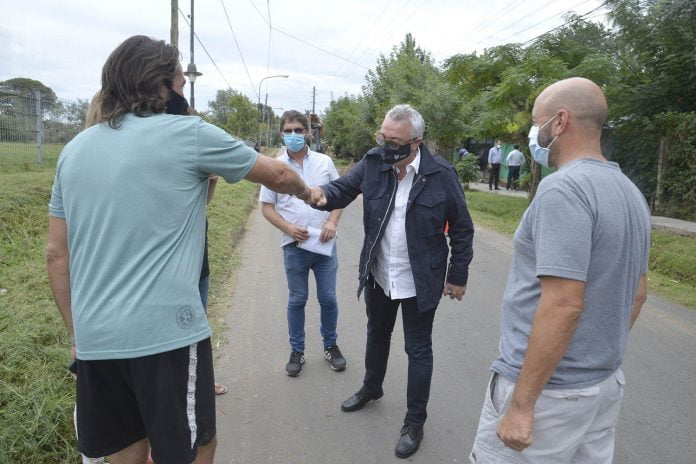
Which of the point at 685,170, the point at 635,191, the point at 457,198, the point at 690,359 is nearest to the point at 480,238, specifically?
the point at 685,170

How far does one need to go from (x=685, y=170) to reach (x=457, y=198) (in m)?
10.0

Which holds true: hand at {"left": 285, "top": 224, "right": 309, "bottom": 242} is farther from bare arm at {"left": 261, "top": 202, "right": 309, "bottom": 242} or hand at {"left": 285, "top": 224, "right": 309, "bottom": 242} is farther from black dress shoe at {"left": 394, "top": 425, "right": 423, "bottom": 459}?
black dress shoe at {"left": 394, "top": 425, "right": 423, "bottom": 459}

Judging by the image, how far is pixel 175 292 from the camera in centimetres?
181

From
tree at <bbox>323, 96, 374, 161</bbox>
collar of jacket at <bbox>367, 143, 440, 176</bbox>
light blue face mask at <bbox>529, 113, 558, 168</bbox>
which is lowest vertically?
collar of jacket at <bbox>367, 143, 440, 176</bbox>

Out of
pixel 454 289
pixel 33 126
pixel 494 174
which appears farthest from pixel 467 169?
pixel 454 289

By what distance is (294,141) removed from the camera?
3.93m

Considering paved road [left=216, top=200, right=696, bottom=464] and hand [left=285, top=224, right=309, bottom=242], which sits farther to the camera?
hand [left=285, top=224, right=309, bottom=242]

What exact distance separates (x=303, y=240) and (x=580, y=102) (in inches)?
97.4

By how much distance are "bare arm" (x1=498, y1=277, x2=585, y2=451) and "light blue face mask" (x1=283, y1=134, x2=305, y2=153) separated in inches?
103

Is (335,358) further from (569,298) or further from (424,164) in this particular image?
(569,298)

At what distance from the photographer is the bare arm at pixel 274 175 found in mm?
2037

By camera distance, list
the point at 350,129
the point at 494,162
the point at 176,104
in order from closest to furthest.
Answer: the point at 176,104
the point at 494,162
the point at 350,129

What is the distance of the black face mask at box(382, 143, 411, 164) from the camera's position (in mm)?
2957

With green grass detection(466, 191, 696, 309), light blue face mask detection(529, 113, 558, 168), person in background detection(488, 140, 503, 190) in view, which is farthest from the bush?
light blue face mask detection(529, 113, 558, 168)
